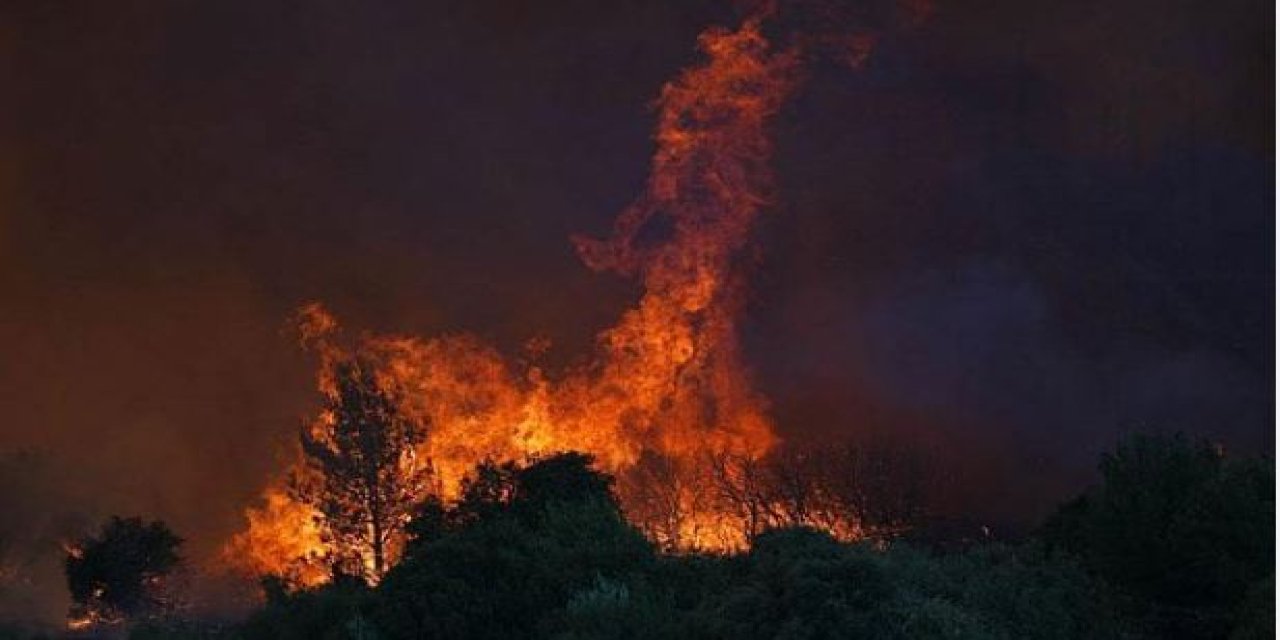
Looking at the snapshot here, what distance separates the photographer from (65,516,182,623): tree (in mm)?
49312

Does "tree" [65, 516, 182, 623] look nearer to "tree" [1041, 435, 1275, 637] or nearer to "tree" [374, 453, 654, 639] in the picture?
"tree" [374, 453, 654, 639]

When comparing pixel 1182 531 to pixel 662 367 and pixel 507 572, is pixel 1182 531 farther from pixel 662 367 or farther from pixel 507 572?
pixel 662 367

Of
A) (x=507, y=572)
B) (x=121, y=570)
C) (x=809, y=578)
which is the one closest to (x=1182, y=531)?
(x=809, y=578)

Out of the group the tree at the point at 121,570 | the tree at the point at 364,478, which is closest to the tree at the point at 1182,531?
the tree at the point at 364,478

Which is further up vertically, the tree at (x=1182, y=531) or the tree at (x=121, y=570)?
the tree at (x=121, y=570)

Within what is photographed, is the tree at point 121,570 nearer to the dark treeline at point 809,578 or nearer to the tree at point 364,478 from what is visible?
the tree at point 364,478

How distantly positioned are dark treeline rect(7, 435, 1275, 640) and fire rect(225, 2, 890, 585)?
1989cm

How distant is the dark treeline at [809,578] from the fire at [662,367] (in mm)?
19886

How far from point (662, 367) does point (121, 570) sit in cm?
2897

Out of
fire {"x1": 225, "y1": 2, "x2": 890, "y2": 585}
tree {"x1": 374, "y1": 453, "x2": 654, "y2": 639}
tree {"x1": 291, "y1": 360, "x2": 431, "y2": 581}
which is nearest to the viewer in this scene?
tree {"x1": 374, "y1": 453, "x2": 654, "y2": 639}

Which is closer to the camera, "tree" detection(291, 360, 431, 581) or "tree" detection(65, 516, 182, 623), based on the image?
"tree" detection(65, 516, 182, 623)

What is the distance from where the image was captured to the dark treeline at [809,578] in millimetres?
24125

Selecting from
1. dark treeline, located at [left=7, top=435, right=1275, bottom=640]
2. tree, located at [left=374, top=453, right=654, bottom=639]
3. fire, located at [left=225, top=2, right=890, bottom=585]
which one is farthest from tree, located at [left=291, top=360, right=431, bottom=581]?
tree, located at [left=374, top=453, right=654, bottom=639]

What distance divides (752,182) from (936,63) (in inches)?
584
